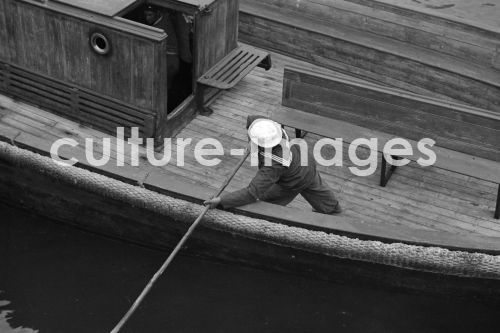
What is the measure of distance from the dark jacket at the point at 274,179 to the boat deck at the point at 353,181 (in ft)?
1.05

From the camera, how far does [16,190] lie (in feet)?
28.9

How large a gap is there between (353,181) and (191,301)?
1.98 metres

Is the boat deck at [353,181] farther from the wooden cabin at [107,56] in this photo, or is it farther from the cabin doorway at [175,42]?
the cabin doorway at [175,42]

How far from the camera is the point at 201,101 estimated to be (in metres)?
8.91

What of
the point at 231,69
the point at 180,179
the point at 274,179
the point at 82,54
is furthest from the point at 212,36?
the point at 274,179

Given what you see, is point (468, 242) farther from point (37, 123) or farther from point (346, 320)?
point (37, 123)

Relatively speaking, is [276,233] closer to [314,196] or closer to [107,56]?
[314,196]

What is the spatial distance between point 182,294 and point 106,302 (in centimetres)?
75

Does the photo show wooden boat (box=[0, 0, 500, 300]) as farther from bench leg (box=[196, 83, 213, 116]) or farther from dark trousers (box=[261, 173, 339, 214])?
dark trousers (box=[261, 173, 339, 214])

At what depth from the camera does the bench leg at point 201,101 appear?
8820 millimetres

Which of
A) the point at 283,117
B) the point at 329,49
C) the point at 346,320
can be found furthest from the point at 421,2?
the point at 346,320

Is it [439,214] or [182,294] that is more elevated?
[439,214]

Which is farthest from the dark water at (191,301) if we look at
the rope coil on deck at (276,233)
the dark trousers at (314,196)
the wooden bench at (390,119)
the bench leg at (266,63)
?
the bench leg at (266,63)

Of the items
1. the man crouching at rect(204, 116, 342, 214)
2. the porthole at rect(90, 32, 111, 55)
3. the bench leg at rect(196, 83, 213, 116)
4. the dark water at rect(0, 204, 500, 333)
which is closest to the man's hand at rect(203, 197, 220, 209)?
the man crouching at rect(204, 116, 342, 214)
